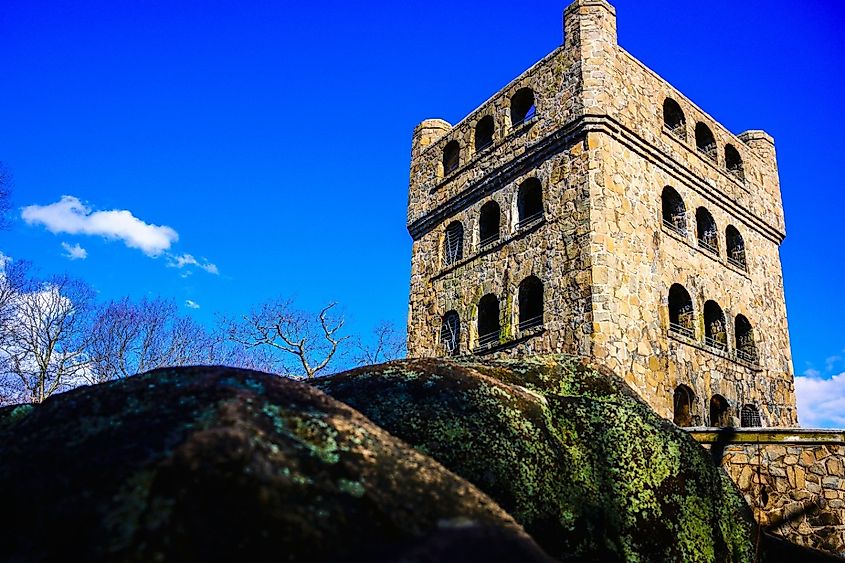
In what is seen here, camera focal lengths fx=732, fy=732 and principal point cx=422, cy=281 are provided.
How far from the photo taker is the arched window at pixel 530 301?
50.2 feet

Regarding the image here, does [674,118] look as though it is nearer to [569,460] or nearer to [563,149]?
[563,149]

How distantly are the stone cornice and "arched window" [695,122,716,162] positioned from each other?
74cm

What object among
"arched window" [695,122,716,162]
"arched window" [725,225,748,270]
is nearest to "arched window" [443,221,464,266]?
"arched window" [695,122,716,162]

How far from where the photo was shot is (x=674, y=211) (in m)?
16.8

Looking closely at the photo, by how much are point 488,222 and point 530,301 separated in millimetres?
2495

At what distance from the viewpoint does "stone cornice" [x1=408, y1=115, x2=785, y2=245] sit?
15164 millimetres

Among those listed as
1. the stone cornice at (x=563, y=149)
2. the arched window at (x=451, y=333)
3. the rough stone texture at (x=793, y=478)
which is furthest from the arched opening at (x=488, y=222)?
the rough stone texture at (x=793, y=478)

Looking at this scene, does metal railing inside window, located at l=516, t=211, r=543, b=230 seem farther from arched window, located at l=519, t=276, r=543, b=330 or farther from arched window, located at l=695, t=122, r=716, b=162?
arched window, located at l=695, t=122, r=716, b=162

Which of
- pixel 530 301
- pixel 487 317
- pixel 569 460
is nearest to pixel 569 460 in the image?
pixel 569 460

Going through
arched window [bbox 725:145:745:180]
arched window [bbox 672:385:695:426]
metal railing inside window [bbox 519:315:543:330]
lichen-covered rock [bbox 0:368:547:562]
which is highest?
arched window [bbox 725:145:745:180]

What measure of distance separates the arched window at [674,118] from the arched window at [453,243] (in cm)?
555

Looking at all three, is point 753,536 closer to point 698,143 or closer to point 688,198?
point 688,198

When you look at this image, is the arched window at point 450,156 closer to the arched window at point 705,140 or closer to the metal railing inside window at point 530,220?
the metal railing inside window at point 530,220

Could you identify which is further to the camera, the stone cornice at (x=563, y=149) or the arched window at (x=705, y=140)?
the arched window at (x=705, y=140)
